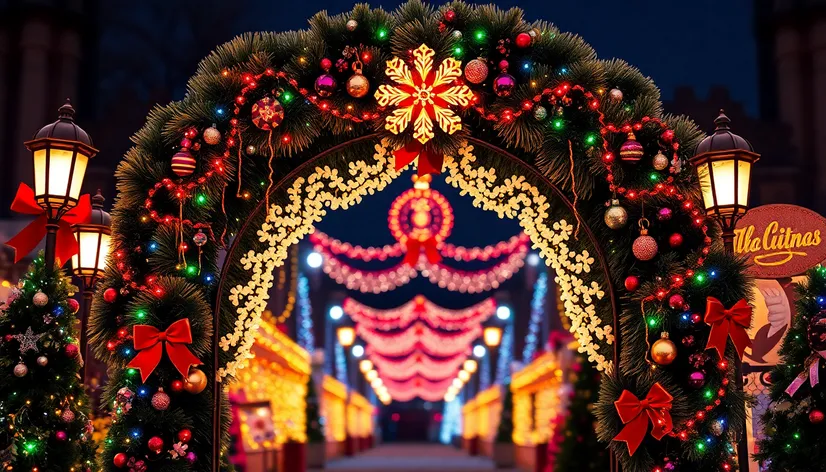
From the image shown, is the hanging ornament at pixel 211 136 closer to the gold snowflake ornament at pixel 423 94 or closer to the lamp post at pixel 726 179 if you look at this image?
the gold snowflake ornament at pixel 423 94

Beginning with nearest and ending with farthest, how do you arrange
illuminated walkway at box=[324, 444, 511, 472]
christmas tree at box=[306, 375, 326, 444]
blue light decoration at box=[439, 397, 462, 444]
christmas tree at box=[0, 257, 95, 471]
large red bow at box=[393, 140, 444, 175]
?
christmas tree at box=[0, 257, 95, 471] → large red bow at box=[393, 140, 444, 175] → christmas tree at box=[306, 375, 326, 444] → illuminated walkway at box=[324, 444, 511, 472] → blue light decoration at box=[439, 397, 462, 444]

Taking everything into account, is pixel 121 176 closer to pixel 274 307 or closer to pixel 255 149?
pixel 255 149

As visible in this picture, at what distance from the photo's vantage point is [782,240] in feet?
30.6

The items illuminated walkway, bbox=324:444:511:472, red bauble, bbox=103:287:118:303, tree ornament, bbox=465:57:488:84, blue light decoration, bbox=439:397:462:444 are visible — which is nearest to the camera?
red bauble, bbox=103:287:118:303

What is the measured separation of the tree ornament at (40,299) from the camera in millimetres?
6324

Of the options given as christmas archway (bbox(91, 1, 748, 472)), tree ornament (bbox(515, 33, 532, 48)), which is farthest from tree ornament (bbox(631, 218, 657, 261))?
tree ornament (bbox(515, 33, 532, 48))

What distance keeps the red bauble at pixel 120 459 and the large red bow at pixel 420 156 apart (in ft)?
8.87

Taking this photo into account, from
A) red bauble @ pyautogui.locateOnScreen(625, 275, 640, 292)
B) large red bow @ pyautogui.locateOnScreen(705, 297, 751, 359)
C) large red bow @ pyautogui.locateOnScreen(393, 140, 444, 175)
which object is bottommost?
large red bow @ pyautogui.locateOnScreen(705, 297, 751, 359)

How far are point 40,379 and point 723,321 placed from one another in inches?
174

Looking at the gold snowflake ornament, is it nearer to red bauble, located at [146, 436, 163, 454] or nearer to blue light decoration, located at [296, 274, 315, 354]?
red bauble, located at [146, 436, 163, 454]

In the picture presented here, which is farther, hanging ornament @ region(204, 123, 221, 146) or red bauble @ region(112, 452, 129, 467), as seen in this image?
hanging ornament @ region(204, 123, 221, 146)

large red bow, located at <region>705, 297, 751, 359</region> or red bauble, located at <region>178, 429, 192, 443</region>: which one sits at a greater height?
large red bow, located at <region>705, 297, 751, 359</region>

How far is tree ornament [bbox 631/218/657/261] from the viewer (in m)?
6.70

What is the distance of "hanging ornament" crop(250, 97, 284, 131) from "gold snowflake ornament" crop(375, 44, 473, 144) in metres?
0.69
